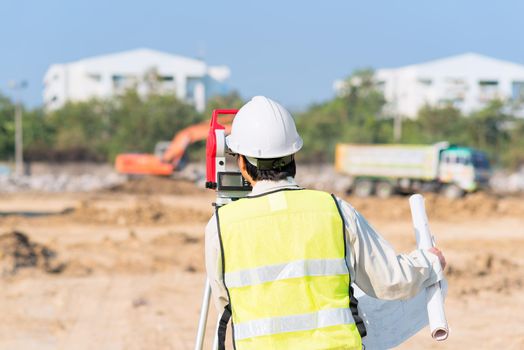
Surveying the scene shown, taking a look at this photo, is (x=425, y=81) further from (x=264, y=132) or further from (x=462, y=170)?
(x=264, y=132)

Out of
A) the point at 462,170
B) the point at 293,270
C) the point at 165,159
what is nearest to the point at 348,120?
the point at 165,159

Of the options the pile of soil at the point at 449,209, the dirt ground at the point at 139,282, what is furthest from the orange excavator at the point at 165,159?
the dirt ground at the point at 139,282

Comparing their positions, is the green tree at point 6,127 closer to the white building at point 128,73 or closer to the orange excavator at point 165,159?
the orange excavator at point 165,159

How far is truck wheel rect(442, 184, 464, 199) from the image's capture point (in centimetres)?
2278

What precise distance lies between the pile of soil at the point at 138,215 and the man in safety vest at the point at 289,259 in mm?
13647

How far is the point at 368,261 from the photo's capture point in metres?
2.20

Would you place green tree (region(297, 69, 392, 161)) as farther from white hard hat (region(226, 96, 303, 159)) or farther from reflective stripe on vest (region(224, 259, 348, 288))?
reflective stripe on vest (region(224, 259, 348, 288))

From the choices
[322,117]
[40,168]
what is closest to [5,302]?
[40,168]

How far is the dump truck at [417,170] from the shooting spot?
905 inches

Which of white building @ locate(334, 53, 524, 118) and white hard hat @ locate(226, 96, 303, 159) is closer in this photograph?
white hard hat @ locate(226, 96, 303, 159)

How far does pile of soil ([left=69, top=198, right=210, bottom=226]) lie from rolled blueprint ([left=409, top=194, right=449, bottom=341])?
13.6m

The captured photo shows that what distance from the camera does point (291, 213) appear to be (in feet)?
7.06

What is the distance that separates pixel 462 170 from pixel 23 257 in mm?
16101

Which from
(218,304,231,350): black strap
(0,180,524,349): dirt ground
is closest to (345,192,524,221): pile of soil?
(0,180,524,349): dirt ground
